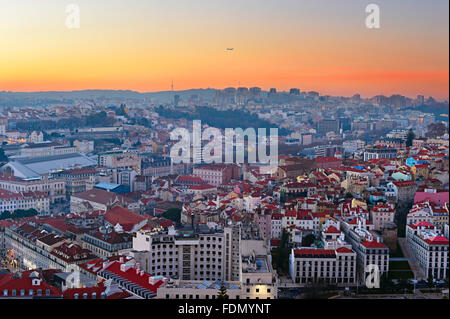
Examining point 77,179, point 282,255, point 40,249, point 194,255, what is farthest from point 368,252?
point 77,179

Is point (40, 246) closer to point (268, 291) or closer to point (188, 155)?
point (268, 291)

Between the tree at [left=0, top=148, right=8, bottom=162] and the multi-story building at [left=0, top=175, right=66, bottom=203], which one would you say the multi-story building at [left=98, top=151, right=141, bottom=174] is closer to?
the tree at [left=0, top=148, right=8, bottom=162]

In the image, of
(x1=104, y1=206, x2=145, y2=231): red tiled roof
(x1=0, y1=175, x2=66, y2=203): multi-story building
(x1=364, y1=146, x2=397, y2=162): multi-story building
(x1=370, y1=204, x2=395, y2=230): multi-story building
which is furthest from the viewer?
(x1=0, y1=175, x2=66, y2=203): multi-story building

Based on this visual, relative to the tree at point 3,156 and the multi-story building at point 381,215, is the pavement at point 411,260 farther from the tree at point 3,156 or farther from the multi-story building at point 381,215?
the tree at point 3,156

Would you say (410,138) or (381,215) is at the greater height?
(410,138)

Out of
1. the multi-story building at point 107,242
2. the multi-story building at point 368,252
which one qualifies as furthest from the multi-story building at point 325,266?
the multi-story building at point 107,242

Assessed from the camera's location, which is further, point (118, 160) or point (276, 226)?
point (118, 160)

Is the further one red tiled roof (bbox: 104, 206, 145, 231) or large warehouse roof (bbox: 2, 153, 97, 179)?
large warehouse roof (bbox: 2, 153, 97, 179)

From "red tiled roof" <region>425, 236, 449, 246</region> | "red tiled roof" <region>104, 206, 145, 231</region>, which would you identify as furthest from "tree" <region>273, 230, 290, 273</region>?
"red tiled roof" <region>104, 206, 145, 231</region>

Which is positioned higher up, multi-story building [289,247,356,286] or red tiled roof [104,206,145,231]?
red tiled roof [104,206,145,231]

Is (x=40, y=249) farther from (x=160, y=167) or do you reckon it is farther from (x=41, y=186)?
(x=160, y=167)

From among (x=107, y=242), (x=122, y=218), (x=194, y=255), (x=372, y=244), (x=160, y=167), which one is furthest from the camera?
(x=160, y=167)
